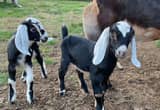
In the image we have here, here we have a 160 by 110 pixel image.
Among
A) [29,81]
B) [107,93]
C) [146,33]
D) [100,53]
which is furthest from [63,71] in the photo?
[146,33]

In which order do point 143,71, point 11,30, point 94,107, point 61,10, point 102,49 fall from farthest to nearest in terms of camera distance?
point 61,10
point 11,30
point 143,71
point 94,107
point 102,49

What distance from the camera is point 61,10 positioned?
12.7 meters

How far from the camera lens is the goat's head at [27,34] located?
180 inches

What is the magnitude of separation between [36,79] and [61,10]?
7295 mm

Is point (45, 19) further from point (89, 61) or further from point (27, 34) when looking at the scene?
point (89, 61)

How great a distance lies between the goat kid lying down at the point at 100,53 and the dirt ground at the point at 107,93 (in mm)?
214

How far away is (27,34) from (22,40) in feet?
0.35

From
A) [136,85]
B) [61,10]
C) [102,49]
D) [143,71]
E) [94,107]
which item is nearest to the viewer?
[102,49]

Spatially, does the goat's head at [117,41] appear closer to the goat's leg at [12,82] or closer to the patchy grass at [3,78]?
the goat's leg at [12,82]

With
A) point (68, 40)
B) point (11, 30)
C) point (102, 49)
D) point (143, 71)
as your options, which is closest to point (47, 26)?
point (11, 30)

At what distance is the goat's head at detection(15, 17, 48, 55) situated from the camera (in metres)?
4.56

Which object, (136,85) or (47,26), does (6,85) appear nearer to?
(136,85)

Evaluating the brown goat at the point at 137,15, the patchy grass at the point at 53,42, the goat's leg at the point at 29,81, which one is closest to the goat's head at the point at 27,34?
the goat's leg at the point at 29,81

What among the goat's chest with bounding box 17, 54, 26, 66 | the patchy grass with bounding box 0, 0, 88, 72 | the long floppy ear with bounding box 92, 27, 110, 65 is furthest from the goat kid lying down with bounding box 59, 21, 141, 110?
the patchy grass with bounding box 0, 0, 88, 72
